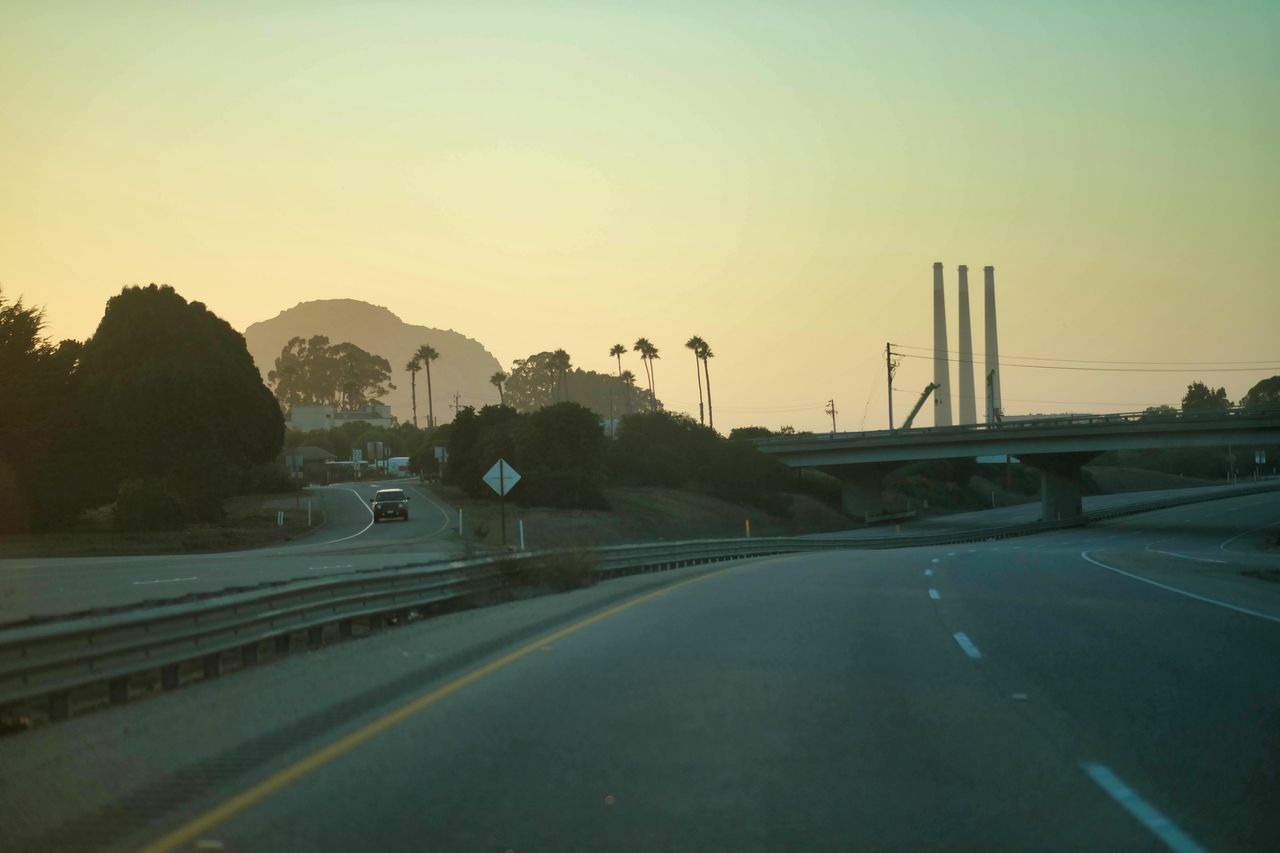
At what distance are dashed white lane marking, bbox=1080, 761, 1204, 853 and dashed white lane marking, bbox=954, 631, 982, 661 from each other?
5.51 m

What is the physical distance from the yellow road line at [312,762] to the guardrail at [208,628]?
224cm

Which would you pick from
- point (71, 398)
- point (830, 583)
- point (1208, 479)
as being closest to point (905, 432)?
point (71, 398)

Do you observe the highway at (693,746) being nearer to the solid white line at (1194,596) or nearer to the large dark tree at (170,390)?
the solid white line at (1194,596)

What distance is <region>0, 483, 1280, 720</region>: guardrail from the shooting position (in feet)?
30.1

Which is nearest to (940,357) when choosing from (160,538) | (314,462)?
(314,462)

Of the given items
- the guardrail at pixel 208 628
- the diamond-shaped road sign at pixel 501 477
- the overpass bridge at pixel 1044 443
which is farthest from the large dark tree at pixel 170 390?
the guardrail at pixel 208 628

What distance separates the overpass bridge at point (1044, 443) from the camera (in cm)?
8050

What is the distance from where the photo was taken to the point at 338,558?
39.8 meters

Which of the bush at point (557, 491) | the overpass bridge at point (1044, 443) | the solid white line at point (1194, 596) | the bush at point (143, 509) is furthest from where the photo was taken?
the overpass bridge at point (1044, 443)

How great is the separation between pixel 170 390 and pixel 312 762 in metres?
63.8

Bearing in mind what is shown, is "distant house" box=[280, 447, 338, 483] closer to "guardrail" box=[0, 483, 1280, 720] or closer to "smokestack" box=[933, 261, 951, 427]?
"smokestack" box=[933, 261, 951, 427]

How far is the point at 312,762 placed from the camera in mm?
8148

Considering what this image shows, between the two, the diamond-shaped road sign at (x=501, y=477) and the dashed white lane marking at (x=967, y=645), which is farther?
the diamond-shaped road sign at (x=501, y=477)

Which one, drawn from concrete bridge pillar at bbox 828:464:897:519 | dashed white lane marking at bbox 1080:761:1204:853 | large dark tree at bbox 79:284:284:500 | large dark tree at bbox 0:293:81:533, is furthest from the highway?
concrete bridge pillar at bbox 828:464:897:519
